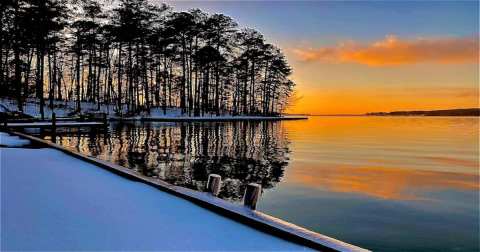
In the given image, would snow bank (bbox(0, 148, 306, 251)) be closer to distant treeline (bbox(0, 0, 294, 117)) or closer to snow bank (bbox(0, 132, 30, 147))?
snow bank (bbox(0, 132, 30, 147))

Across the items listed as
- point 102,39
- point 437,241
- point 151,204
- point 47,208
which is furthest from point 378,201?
point 102,39

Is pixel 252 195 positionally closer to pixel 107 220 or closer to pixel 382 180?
pixel 107 220

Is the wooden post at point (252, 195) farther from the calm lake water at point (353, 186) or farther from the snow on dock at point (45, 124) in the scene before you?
the snow on dock at point (45, 124)

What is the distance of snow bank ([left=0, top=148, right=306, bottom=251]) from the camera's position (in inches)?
161

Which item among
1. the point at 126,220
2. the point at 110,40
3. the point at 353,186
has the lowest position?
→ the point at 353,186

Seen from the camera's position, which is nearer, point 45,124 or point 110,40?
point 45,124

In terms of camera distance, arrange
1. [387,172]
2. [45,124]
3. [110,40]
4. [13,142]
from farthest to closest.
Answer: [110,40], [45,124], [13,142], [387,172]

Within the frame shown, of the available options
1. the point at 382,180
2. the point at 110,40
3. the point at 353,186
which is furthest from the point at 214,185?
the point at 110,40

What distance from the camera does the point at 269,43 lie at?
6962 cm

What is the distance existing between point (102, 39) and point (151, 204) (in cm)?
5199

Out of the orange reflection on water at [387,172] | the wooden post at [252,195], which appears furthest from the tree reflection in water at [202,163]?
the wooden post at [252,195]

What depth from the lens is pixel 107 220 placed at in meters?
4.86

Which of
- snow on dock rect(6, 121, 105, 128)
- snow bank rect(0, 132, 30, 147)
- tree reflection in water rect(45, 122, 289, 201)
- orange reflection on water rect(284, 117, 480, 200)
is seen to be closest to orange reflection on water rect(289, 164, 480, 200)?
orange reflection on water rect(284, 117, 480, 200)

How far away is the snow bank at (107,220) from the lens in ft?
13.4
